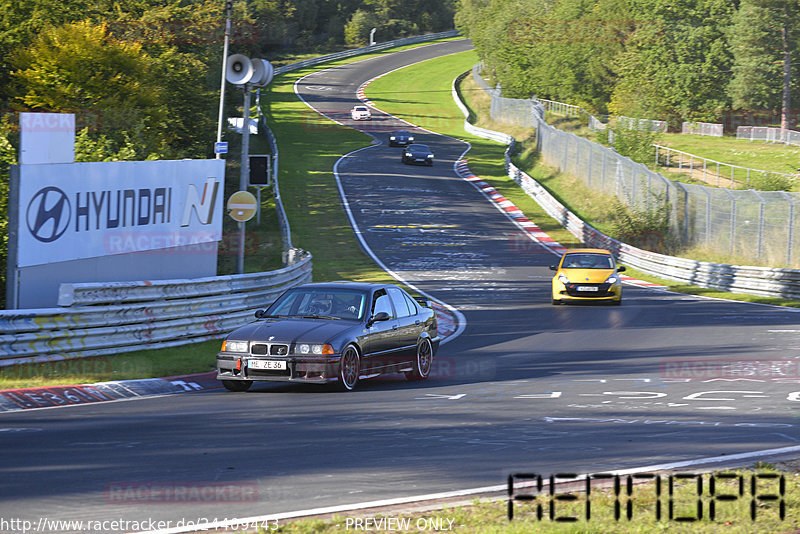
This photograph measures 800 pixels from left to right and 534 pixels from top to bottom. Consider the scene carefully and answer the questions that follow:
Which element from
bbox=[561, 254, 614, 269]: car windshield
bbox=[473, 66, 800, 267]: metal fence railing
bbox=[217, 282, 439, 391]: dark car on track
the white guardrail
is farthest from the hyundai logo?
bbox=[473, 66, 800, 267]: metal fence railing

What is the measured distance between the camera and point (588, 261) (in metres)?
27.0

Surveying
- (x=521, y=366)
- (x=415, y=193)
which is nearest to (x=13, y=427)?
(x=521, y=366)

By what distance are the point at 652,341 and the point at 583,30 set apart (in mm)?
77953

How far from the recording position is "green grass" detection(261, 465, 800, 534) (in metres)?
6.09

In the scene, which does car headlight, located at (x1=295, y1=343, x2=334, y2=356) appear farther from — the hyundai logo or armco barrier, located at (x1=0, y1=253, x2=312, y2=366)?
the hyundai logo

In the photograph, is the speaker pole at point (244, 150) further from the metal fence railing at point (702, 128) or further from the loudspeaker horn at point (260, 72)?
the metal fence railing at point (702, 128)

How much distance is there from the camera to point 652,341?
19.2 meters

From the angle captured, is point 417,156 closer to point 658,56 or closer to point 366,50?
point 658,56

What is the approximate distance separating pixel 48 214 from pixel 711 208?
26241mm

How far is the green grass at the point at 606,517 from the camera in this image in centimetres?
609

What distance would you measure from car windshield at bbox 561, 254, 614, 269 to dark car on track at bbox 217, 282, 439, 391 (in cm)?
1228

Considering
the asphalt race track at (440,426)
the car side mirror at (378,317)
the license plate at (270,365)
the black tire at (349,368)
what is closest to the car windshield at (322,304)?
the car side mirror at (378,317)

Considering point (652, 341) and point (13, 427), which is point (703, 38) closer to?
point (652, 341)
